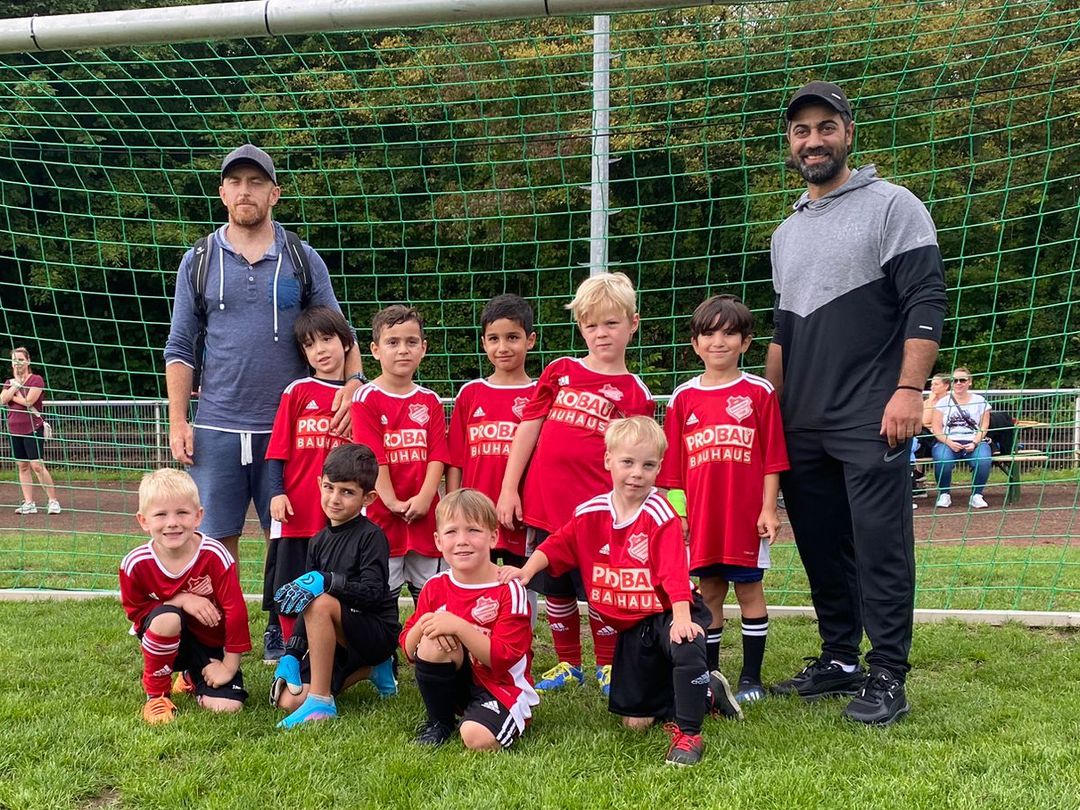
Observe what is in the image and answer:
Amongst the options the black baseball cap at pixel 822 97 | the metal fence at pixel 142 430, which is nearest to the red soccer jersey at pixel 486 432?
the black baseball cap at pixel 822 97

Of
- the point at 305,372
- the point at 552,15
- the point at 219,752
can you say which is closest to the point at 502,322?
the point at 305,372

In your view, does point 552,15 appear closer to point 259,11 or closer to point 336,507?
point 259,11

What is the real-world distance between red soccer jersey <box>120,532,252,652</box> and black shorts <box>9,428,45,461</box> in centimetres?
700

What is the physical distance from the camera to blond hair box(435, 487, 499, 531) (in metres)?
3.38

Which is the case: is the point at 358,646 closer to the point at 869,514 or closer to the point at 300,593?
the point at 300,593

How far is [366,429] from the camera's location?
13.7 feet

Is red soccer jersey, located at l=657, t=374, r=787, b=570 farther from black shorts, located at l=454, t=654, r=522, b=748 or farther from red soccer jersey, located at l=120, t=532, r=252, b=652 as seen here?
red soccer jersey, located at l=120, t=532, r=252, b=652

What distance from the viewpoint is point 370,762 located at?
3141 millimetres

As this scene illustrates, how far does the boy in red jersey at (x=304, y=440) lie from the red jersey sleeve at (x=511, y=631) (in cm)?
114

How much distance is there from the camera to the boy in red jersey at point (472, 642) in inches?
130

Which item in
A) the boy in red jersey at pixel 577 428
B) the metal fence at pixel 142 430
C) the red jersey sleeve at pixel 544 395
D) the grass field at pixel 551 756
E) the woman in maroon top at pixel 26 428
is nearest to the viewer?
the grass field at pixel 551 756

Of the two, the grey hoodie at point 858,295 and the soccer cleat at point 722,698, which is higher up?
the grey hoodie at point 858,295

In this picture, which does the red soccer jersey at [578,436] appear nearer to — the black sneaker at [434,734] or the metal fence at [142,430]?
the black sneaker at [434,734]

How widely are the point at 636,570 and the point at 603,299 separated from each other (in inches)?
43.9
